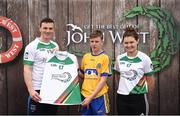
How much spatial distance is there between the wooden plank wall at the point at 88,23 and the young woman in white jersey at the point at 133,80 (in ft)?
1.98

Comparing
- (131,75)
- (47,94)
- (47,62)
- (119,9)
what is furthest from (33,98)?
(119,9)

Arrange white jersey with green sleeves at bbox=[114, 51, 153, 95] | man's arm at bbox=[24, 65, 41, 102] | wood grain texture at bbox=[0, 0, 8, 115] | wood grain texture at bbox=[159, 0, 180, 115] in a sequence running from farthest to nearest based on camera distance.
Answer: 1. wood grain texture at bbox=[0, 0, 8, 115]
2. wood grain texture at bbox=[159, 0, 180, 115]
3. white jersey with green sleeves at bbox=[114, 51, 153, 95]
4. man's arm at bbox=[24, 65, 41, 102]

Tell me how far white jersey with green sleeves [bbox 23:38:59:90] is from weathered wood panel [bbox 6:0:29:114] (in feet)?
2.52

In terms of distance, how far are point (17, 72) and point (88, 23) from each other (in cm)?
104

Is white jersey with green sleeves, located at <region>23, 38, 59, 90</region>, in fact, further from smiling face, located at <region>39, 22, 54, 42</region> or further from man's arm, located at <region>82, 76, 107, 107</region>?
man's arm, located at <region>82, 76, 107, 107</region>

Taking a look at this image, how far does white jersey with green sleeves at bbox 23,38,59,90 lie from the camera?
3523mm

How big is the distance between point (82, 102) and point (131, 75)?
0.55m

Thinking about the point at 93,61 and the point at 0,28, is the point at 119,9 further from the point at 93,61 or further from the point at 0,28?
the point at 0,28

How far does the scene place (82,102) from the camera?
3.56m

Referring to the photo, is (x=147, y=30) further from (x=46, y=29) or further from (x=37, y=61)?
(x=37, y=61)

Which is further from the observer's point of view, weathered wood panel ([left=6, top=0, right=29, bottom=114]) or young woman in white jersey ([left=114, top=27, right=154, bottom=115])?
weathered wood panel ([left=6, top=0, right=29, bottom=114])

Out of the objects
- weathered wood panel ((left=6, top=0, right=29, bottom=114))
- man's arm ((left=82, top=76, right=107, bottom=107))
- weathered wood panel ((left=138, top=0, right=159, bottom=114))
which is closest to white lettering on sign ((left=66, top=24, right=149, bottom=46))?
weathered wood panel ((left=138, top=0, right=159, bottom=114))

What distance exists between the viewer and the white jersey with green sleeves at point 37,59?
3.52 meters

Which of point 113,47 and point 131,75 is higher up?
point 113,47
